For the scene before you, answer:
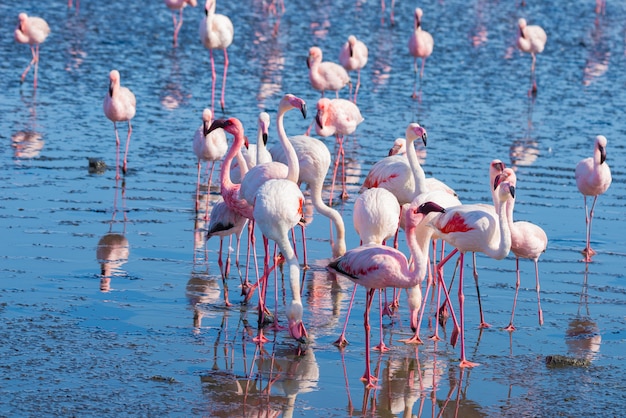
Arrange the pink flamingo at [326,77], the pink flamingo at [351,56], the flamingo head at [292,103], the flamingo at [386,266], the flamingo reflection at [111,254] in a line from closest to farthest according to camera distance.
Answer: the flamingo at [386,266] < the flamingo head at [292,103] < the flamingo reflection at [111,254] < the pink flamingo at [326,77] < the pink flamingo at [351,56]

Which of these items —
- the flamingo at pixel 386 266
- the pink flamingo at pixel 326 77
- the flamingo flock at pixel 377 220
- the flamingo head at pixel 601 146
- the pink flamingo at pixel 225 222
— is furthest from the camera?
the pink flamingo at pixel 326 77

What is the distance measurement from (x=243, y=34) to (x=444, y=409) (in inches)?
590

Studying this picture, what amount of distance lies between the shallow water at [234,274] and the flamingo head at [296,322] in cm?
9

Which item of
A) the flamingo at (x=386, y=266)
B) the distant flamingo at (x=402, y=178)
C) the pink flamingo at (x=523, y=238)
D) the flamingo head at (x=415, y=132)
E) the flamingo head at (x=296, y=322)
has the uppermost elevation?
the flamingo head at (x=415, y=132)

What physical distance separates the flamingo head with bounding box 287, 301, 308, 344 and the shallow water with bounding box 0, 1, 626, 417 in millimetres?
93

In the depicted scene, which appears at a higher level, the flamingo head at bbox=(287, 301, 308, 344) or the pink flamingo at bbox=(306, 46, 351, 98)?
the pink flamingo at bbox=(306, 46, 351, 98)

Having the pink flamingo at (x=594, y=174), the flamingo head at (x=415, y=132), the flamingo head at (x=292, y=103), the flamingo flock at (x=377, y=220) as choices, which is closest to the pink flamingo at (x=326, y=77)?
the flamingo flock at (x=377, y=220)

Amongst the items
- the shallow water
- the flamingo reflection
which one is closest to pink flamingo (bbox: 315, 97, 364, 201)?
the shallow water

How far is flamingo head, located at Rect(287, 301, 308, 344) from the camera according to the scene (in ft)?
20.9

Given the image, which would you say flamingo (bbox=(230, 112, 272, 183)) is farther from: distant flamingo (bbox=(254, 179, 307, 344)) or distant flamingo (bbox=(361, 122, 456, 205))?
distant flamingo (bbox=(254, 179, 307, 344))

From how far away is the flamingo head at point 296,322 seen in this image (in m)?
6.38

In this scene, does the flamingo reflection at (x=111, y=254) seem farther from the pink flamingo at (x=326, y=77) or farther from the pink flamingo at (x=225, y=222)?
the pink flamingo at (x=326, y=77)

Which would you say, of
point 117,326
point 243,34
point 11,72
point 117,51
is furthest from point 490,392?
point 243,34

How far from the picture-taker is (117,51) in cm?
1716
